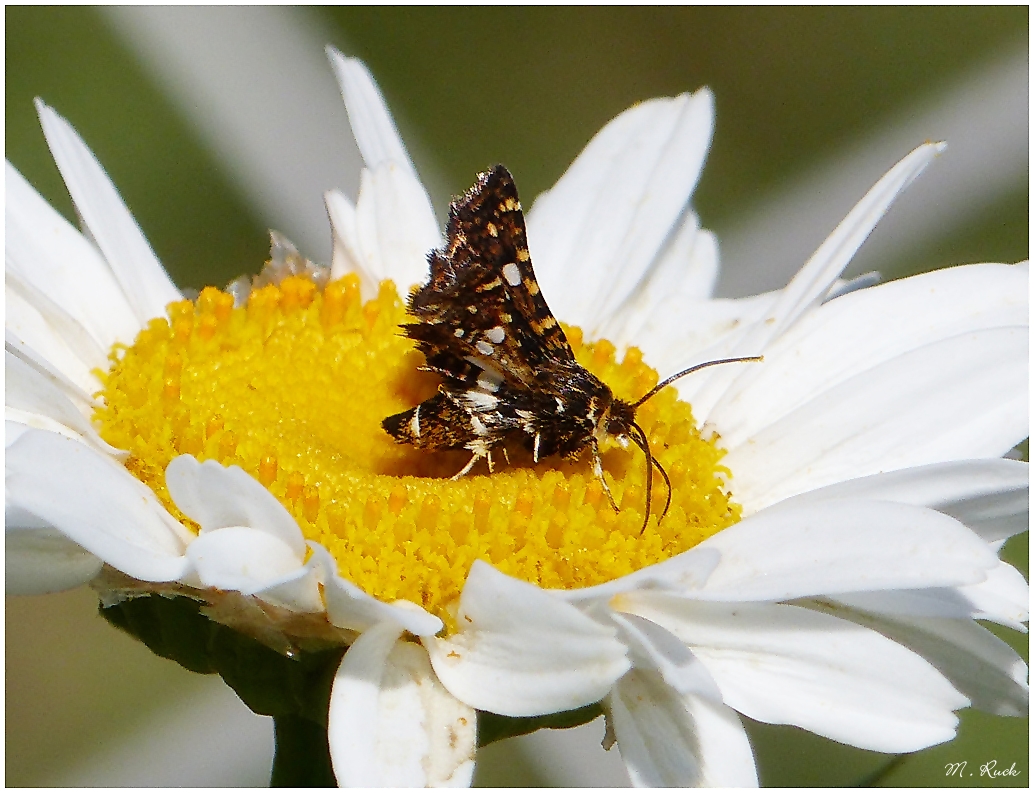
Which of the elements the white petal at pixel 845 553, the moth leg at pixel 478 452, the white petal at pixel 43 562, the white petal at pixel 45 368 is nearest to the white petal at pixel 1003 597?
the white petal at pixel 845 553

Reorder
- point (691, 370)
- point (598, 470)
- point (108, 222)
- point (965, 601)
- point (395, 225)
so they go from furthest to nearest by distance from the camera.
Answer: point (395, 225)
point (108, 222)
point (691, 370)
point (598, 470)
point (965, 601)

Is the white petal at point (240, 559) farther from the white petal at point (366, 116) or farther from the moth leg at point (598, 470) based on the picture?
the white petal at point (366, 116)

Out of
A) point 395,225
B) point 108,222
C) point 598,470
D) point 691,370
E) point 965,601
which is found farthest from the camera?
point 395,225

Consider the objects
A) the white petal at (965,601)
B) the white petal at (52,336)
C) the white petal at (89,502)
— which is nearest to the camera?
the white petal at (89,502)

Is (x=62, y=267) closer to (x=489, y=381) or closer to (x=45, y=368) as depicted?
(x=45, y=368)

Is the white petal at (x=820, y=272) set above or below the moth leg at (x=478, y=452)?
above
